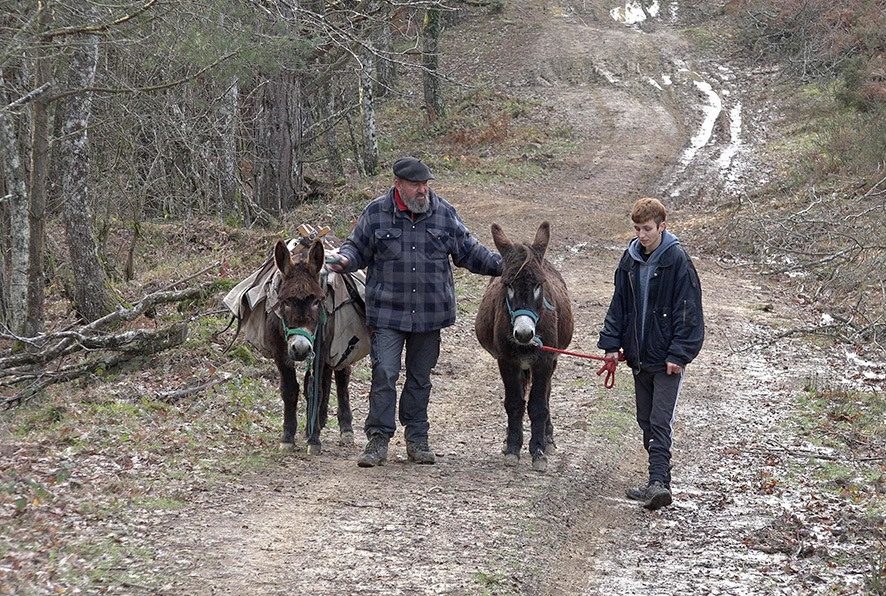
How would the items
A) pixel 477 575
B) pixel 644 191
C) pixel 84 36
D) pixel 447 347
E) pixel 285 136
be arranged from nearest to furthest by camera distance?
pixel 477 575 < pixel 84 36 < pixel 447 347 < pixel 285 136 < pixel 644 191

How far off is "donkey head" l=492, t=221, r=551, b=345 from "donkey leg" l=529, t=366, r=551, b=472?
1.66 ft

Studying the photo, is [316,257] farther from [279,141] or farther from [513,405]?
[279,141]

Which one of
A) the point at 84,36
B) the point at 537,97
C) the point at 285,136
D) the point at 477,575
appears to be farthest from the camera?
the point at 537,97

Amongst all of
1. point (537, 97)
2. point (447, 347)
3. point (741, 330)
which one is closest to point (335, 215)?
point (447, 347)

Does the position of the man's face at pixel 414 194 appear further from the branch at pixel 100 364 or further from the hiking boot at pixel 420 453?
the branch at pixel 100 364

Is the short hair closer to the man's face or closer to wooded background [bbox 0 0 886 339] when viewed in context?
the man's face

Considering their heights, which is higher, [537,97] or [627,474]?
[537,97]

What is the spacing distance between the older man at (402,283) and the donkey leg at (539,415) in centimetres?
84

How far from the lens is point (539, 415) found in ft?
23.8

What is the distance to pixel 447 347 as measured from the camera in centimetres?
1226

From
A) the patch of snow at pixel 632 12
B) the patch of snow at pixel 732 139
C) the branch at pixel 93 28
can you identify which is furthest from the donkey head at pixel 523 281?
the patch of snow at pixel 632 12

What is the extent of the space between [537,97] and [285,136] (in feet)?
65.3

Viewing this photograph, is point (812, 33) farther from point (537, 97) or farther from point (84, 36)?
point (84, 36)

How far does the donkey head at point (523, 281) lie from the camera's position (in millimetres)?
6784
